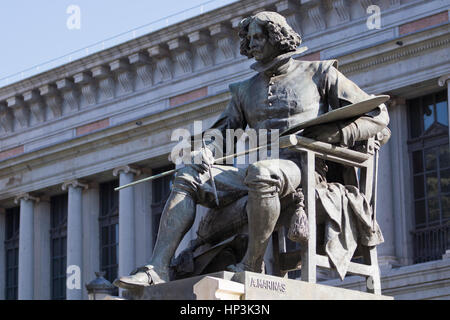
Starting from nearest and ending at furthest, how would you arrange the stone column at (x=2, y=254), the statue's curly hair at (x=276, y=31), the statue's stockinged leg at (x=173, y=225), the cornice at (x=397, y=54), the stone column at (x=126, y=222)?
1. the statue's stockinged leg at (x=173, y=225)
2. the statue's curly hair at (x=276, y=31)
3. the cornice at (x=397, y=54)
4. the stone column at (x=126, y=222)
5. the stone column at (x=2, y=254)

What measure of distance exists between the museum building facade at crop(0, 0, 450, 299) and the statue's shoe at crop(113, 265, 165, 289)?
1940 centimetres

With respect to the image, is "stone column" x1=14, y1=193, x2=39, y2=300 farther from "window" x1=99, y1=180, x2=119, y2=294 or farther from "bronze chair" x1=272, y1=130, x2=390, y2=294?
"bronze chair" x1=272, y1=130, x2=390, y2=294

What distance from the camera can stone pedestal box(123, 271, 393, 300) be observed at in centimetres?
789

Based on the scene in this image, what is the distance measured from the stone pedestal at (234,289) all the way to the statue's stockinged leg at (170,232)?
0.21 m

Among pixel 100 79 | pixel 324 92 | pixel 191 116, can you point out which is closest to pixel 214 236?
pixel 324 92

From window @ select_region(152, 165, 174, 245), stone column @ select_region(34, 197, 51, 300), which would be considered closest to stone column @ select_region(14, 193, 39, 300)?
stone column @ select_region(34, 197, 51, 300)

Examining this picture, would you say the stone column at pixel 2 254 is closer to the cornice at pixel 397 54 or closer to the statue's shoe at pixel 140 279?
the cornice at pixel 397 54

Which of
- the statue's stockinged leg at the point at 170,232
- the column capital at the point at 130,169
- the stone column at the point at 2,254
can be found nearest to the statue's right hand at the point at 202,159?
the statue's stockinged leg at the point at 170,232

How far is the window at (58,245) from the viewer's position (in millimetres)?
37688

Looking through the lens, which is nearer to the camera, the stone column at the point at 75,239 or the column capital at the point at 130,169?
the column capital at the point at 130,169

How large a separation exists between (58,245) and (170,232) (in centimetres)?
2986

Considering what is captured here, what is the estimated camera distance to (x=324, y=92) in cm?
931

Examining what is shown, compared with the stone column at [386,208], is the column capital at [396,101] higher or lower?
higher

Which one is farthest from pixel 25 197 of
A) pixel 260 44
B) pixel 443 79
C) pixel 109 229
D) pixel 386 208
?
pixel 260 44
